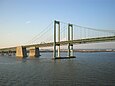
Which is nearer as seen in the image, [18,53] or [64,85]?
[64,85]

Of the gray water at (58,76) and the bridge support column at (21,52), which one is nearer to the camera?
the gray water at (58,76)

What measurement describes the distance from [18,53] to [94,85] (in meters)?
93.6

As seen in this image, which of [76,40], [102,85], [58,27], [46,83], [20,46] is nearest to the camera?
[102,85]

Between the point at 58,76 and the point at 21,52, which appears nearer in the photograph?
the point at 58,76

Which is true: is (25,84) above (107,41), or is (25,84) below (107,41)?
below

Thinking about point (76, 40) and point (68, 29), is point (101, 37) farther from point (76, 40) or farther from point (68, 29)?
point (68, 29)

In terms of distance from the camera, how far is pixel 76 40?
75.1m

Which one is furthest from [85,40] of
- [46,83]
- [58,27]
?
[46,83]

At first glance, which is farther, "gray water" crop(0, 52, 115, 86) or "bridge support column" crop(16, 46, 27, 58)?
"bridge support column" crop(16, 46, 27, 58)

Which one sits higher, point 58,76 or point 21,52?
point 21,52

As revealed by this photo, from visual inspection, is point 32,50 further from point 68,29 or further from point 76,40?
point 76,40

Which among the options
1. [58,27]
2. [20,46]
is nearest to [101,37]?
[58,27]

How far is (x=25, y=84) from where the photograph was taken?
24.6 metres

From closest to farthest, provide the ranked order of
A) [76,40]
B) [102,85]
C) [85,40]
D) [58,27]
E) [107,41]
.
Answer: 1. [102,85]
2. [107,41]
3. [85,40]
4. [76,40]
5. [58,27]
